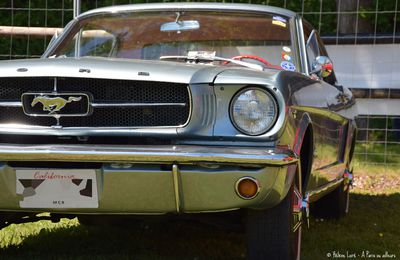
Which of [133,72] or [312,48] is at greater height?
[312,48]

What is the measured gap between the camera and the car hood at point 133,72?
319cm

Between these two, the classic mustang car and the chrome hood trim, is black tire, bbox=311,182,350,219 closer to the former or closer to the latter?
the classic mustang car

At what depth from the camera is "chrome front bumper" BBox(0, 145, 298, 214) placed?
9.89 ft

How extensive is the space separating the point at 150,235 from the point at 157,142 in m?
1.61

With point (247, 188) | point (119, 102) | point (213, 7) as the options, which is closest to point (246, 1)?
point (213, 7)

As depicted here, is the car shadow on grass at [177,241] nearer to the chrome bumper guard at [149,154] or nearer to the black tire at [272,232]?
the black tire at [272,232]

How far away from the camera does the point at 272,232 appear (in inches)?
130

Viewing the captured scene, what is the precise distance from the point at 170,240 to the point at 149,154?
5.45 feet

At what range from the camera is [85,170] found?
309 centimetres

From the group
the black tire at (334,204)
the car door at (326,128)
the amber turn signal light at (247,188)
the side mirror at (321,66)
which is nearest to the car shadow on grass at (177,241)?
the black tire at (334,204)

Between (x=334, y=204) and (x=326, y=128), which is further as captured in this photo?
(x=334, y=204)

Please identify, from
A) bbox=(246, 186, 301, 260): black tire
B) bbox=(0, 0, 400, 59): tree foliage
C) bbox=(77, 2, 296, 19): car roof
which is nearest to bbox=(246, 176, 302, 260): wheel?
bbox=(246, 186, 301, 260): black tire

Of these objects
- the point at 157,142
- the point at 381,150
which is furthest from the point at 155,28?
the point at 381,150

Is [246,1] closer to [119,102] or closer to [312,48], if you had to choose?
[312,48]
